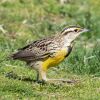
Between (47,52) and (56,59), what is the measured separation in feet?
1.13

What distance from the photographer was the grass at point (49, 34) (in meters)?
11.6

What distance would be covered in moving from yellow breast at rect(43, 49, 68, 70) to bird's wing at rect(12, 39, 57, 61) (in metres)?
0.15

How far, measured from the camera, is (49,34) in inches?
722

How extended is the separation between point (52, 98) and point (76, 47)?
587 centimetres

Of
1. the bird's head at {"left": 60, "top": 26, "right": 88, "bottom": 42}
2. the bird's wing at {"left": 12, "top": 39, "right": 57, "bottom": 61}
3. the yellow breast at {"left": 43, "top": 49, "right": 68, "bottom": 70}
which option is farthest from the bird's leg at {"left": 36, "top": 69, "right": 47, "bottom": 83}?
the bird's head at {"left": 60, "top": 26, "right": 88, "bottom": 42}

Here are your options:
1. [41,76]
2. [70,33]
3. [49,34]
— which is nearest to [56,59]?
[41,76]

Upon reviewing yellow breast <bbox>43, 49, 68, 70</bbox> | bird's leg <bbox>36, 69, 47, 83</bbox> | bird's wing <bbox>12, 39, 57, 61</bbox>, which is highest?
bird's wing <bbox>12, 39, 57, 61</bbox>

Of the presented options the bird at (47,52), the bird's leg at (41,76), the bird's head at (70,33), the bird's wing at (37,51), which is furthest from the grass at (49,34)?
the bird's head at (70,33)

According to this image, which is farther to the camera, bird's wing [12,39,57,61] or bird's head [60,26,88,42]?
bird's head [60,26,88,42]

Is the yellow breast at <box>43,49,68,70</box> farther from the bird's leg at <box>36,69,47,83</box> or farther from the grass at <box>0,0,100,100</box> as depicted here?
the grass at <box>0,0,100,100</box>

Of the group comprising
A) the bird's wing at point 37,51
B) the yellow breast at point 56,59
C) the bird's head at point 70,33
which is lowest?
the yellow breast at point 56,59

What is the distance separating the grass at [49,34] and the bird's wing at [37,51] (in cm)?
47

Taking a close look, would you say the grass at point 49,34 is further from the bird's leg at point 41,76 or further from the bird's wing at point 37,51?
the bird's wing at point 37,51

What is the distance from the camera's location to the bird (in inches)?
485
